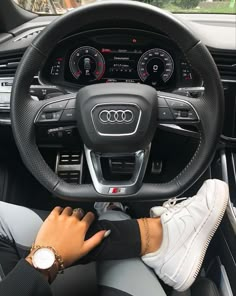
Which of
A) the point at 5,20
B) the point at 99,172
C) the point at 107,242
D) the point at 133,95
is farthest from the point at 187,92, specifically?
the point at 5,20

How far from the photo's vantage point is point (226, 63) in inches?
49.5

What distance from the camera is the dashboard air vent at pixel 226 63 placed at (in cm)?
125

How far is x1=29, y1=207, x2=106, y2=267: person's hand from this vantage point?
3.29ft

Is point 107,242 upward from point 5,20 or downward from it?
downward

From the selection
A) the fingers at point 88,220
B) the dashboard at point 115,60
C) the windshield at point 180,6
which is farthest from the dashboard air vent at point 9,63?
the fingers at point 88,220

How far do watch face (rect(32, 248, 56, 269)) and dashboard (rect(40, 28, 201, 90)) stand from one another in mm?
449

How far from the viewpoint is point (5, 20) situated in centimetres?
145

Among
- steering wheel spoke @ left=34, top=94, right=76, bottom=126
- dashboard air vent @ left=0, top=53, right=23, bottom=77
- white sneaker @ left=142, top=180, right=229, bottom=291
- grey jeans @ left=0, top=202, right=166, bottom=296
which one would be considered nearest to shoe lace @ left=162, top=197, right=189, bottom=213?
white sneaker @ left=142, top=180, right=229, bottom=291

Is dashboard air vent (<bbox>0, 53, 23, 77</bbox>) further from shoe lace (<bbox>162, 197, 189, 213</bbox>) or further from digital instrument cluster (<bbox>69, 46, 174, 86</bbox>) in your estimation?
shoe lace (<bbox>162, 197, 189, 213</bbox>)

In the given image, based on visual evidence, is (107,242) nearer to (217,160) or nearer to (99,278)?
(99,278)

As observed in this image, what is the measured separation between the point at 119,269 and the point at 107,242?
63 mm

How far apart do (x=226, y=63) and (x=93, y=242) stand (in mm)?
576

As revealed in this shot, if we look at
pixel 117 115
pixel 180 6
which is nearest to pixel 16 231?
pixel 117 115

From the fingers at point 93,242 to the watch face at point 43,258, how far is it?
0.08 m
